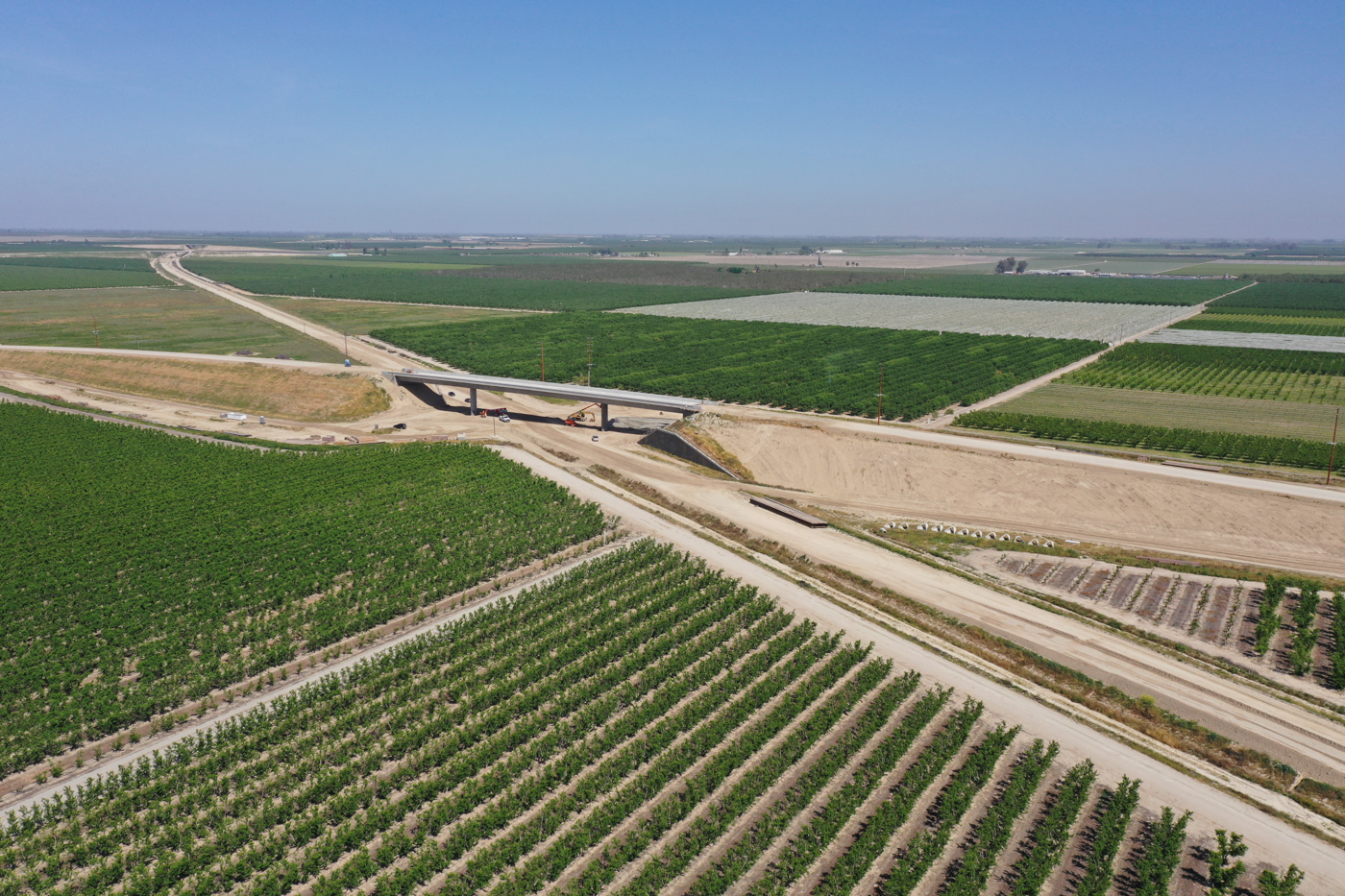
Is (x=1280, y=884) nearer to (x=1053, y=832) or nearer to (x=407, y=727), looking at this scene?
(x=1053, y=832)

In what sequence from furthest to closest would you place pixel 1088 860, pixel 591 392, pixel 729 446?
pixel 591 392, pixel 729 446, pixel 1088 860

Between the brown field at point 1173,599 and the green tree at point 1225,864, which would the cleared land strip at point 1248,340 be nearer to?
the brown field at point 1173,599

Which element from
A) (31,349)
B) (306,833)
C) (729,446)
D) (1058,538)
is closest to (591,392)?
(729,446)

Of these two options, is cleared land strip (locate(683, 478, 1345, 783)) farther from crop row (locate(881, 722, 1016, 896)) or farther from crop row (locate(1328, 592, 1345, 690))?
crop row (locate(881, 722, 1016, 896))

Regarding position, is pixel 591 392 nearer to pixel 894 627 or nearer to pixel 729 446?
pixel 729 446

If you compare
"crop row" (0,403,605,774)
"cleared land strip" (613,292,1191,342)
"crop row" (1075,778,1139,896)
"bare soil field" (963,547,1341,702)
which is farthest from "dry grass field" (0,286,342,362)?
"crop row" (1075,778,1139,896)

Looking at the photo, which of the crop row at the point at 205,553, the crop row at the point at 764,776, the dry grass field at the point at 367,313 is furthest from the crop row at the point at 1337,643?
the dry grass field at the point at 367,313
